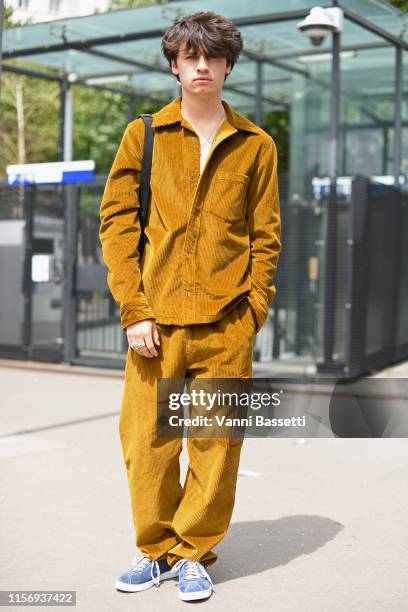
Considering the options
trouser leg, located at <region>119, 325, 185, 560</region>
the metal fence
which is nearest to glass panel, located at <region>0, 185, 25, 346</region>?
the metal fence

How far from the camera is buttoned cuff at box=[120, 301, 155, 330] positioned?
375 centimetres

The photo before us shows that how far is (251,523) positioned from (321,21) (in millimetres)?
6835

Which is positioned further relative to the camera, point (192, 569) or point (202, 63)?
point (192, 569)

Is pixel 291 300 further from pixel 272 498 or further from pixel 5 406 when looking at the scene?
pixel 272 498

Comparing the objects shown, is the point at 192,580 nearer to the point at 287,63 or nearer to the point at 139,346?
the point at 139,346

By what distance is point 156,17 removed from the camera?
40.0 feet

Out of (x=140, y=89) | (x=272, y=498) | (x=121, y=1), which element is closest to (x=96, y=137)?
(x=121, y=1)

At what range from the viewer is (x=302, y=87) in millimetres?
16781

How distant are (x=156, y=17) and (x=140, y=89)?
7465 millimetres

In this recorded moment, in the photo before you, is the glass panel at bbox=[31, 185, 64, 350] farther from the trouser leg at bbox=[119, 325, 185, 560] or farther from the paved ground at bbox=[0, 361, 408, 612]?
the trouser leg at bbox=[119, 325, 185, 560]

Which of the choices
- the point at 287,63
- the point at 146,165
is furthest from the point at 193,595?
the point at 287,63

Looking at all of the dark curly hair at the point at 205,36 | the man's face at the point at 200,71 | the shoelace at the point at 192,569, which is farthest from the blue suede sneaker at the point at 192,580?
the dark curly hair at the point at 205,36

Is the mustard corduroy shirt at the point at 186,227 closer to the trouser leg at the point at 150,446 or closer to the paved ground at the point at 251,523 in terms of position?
the trouser leg at the point at 150,446

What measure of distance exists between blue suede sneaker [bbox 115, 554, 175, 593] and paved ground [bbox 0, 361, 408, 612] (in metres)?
0.04
